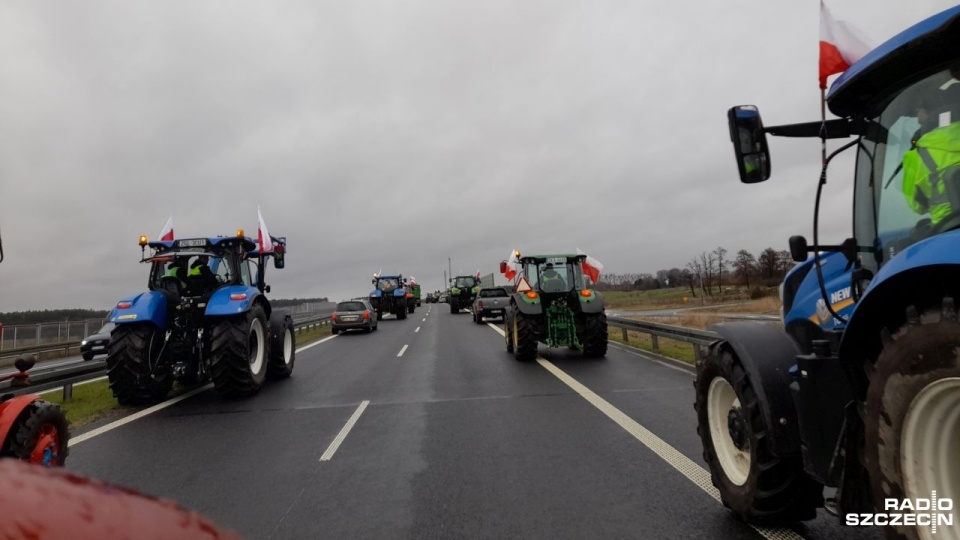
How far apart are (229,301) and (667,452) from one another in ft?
22.7

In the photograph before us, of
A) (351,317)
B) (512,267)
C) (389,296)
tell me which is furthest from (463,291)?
(512,267)

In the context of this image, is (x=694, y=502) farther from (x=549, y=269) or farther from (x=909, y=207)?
(x=549, y=269)

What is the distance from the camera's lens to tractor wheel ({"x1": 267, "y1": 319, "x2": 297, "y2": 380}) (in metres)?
10.7

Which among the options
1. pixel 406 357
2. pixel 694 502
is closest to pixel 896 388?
pixel 694 502

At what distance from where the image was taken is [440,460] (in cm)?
533

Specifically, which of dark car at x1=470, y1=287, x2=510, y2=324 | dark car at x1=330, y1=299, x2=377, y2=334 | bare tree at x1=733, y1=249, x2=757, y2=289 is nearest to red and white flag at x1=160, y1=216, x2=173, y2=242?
dark car at x1=330, y1=299, x2=377, y2=334

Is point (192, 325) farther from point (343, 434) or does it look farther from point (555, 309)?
point (555, 309)

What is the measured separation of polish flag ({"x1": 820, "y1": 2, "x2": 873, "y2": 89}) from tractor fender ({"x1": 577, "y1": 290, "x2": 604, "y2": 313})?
9.09 meters

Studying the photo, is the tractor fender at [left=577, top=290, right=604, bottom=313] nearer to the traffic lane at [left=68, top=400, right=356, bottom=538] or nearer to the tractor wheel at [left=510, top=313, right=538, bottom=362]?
the tractor wheel at [left=510, top=313, right=538, bottom=362]

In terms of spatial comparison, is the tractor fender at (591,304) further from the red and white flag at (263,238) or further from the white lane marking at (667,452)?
the red and white flag at (263,238)

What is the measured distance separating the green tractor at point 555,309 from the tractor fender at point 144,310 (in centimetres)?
710

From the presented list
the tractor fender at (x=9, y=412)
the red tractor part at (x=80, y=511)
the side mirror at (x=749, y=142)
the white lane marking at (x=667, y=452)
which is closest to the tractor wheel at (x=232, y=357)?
the tractor fender at (x=9, y=412)

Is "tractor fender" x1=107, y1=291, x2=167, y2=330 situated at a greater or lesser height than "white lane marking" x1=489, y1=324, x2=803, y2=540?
greater

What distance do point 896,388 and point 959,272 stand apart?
50 cm
